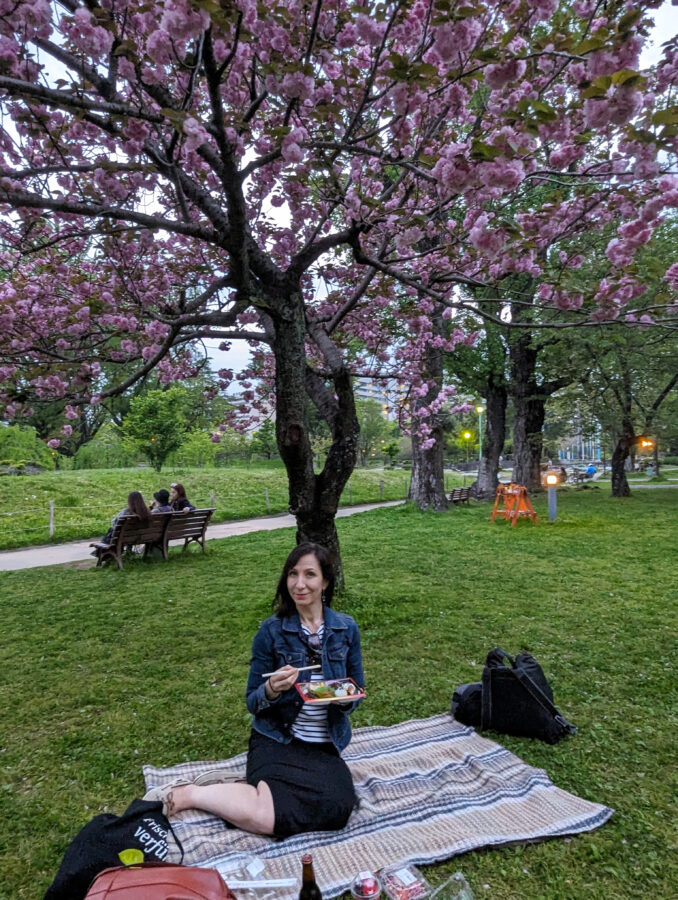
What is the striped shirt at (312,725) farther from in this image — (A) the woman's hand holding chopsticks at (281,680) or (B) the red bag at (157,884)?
(B) the red bag at (157,884)

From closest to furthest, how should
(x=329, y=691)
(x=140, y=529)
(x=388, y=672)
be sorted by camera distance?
(x=329, y=691) < (x=388, y=672) < (x=140, y=529)

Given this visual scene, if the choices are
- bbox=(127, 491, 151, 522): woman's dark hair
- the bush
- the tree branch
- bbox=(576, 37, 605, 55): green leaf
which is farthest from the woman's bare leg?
the bush

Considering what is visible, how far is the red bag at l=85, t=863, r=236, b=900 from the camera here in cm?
159

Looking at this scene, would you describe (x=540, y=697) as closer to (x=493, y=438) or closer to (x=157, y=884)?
(x=157, y=884)

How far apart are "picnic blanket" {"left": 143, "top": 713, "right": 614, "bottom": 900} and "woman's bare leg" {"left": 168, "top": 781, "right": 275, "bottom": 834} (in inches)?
2.1

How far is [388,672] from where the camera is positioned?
175 inches

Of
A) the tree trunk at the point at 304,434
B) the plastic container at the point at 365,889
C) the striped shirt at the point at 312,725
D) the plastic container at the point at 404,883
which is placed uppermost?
the tree trunk at the point at 304,434

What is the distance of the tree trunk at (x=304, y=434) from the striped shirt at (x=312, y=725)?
2983mm

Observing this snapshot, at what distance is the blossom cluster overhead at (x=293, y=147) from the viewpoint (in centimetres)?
295

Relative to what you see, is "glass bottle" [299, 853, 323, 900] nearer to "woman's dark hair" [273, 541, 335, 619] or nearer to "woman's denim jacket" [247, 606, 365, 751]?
"woman's denim jacket" [247, 606, 365, 751]

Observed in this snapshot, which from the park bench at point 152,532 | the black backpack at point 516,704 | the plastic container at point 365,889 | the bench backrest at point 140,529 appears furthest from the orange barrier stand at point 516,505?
the plastic container at point 365,889

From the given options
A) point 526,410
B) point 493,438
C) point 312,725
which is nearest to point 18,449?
point 493,438

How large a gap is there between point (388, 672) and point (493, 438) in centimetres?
1621

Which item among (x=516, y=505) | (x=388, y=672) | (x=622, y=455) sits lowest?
(x=388, y=672)
